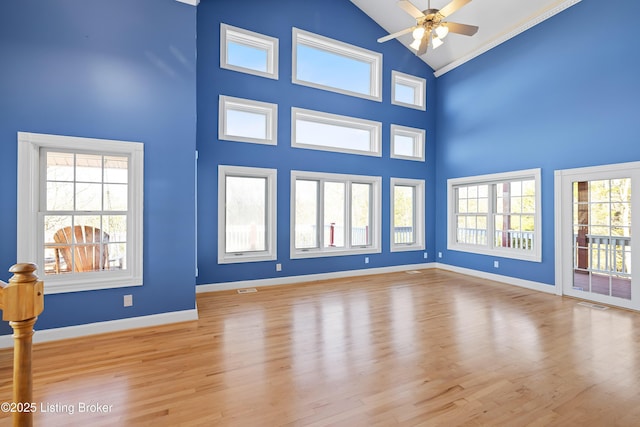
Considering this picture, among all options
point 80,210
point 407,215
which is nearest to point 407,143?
point 407,215

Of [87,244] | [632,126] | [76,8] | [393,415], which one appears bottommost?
[393,415]

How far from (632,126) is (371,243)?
4.34 metres

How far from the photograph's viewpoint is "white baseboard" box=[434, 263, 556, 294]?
4.96 metres

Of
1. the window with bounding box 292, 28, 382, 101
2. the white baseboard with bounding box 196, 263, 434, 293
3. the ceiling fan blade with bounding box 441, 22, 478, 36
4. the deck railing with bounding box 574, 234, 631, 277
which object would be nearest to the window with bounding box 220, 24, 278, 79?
the window with bounding box 292, 28, 382, 101

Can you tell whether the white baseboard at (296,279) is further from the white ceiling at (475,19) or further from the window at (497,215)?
the white ceiling at (475,19)

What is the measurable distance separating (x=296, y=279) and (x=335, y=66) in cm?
435

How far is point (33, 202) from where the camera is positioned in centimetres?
294

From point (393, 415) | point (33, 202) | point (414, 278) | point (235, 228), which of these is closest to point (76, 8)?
point (33, 202)

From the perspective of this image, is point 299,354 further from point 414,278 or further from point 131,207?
point 414,278

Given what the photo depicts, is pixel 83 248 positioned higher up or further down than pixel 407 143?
further down

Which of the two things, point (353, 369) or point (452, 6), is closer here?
point (353, 369)

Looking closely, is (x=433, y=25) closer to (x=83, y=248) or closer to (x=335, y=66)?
(x=335, y=66)

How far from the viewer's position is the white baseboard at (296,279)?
4.84m

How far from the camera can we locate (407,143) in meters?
6.91
